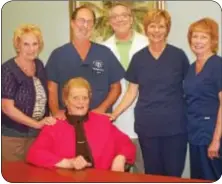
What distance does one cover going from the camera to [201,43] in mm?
2006

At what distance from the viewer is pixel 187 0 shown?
224 cm

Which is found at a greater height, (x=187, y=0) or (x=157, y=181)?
(x=187, y=0)

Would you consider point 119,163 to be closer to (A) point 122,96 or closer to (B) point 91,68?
(A) point 122,96

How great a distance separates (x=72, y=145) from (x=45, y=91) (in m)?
0.43

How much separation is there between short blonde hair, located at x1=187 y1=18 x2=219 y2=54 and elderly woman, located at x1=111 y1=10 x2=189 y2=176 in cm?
16

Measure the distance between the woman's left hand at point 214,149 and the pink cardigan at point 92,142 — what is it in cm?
41

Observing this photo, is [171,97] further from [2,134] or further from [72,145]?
[2,134]

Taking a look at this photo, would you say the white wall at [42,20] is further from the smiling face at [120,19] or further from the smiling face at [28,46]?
the smiling face at [120,19]

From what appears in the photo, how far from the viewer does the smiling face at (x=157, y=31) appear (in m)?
2.10

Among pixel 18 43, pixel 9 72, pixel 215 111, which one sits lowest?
pixel 215 111

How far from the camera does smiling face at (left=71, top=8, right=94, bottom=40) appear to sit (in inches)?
86.0

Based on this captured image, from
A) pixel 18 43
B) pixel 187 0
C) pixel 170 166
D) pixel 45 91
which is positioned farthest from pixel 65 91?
pixel 187 0

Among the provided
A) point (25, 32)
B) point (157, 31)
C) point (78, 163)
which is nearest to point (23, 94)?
point (25, 32)

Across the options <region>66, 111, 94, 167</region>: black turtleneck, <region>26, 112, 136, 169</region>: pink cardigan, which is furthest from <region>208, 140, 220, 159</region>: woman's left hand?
<region>66, 111, 94, 167</region>: black turtleneck
